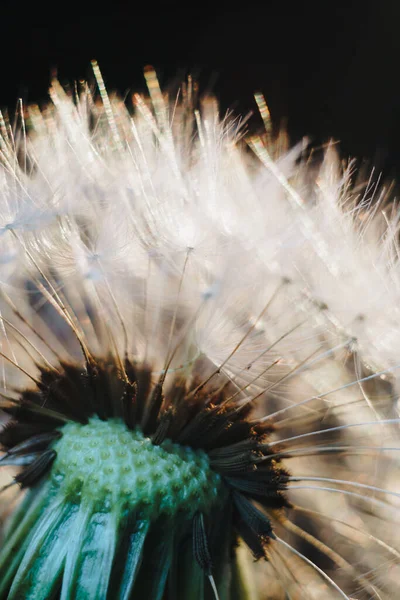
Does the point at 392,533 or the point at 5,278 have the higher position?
the point at 5,278

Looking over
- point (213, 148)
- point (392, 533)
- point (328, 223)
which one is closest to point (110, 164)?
point (213, 148)

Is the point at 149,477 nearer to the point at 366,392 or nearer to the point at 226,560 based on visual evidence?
the point at 226,560

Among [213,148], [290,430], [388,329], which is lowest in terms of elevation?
[290,430]

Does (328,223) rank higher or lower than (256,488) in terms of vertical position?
higher

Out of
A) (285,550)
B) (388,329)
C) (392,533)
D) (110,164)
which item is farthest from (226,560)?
(110,164)

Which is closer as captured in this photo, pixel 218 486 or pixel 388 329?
pixel 218 486

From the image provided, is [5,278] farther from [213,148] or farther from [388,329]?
[388,329]
